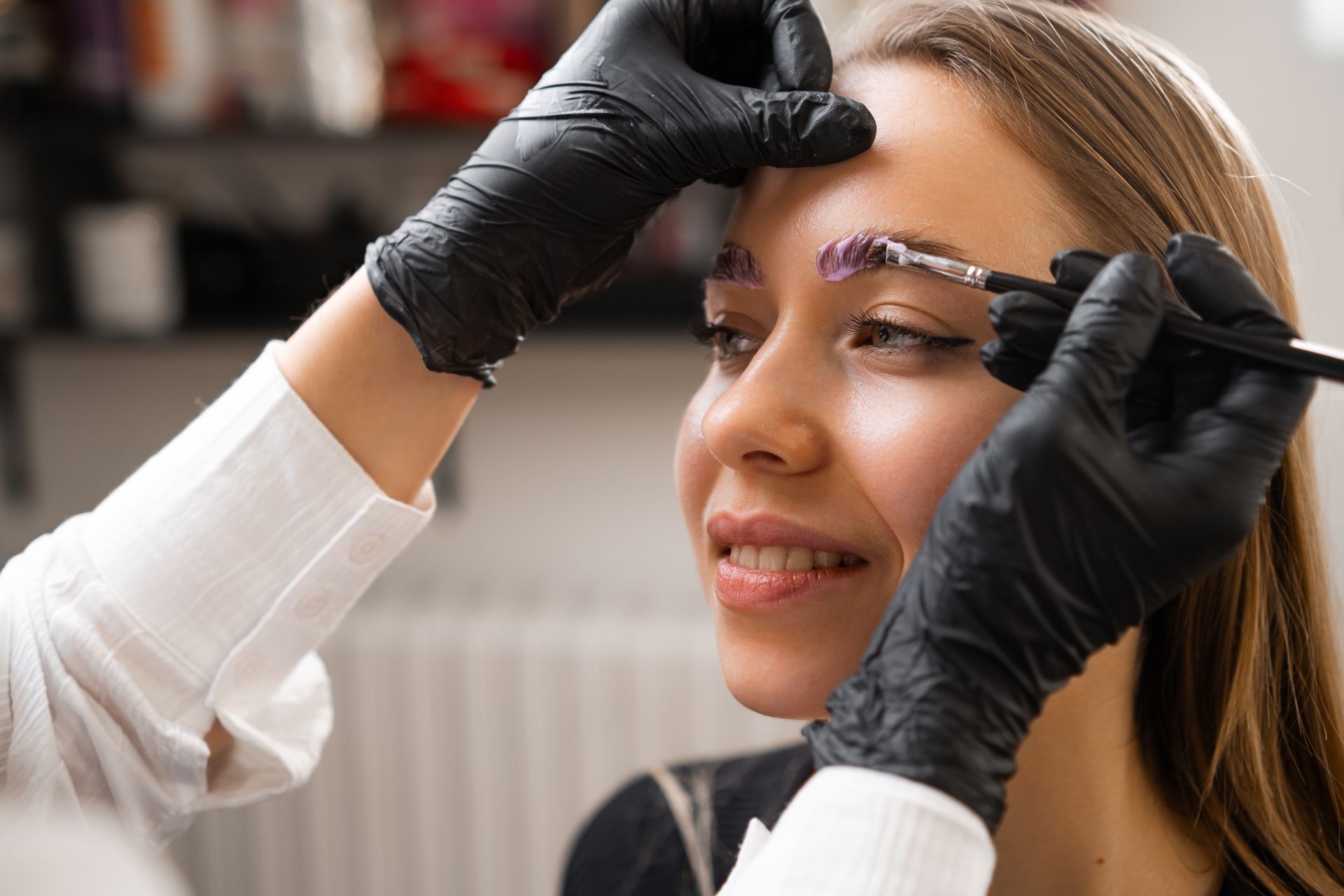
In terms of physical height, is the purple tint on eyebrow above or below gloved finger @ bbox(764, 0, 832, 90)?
below

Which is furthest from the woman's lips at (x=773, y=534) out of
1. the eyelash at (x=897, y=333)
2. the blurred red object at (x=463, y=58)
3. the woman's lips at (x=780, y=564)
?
the blurred red object at (x=463, y=58)

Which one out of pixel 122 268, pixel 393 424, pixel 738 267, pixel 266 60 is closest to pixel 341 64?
pixel 266 60

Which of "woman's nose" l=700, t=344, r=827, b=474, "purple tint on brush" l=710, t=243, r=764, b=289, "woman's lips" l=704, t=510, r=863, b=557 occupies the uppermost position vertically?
"purple tint on brush" l=710, t=243, r=764, b=289

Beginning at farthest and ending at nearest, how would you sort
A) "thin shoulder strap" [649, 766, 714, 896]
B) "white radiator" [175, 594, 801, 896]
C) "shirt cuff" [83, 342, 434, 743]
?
"white radiator" [175, 594, 801, 896] < "thin shoulder strap" [649, 766, 714, 896] < "shirt cuff" [83, 342, 434, 743]

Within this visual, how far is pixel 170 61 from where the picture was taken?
196cm

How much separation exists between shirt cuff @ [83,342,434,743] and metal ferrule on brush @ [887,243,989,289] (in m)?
0.48

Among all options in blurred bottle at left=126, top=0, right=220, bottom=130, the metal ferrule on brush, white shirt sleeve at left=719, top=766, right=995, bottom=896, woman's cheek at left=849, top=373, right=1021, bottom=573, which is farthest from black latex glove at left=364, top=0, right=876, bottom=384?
blurred bottle at left=126, top=0, right=220, bottom=130

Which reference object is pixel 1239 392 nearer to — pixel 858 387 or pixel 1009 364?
pixel 1009 364

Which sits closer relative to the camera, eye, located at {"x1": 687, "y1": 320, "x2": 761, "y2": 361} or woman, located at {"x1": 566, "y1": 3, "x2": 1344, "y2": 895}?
woman, located at {"x1": 566, "y1": 3, "x2": 1344, "y2": 895}

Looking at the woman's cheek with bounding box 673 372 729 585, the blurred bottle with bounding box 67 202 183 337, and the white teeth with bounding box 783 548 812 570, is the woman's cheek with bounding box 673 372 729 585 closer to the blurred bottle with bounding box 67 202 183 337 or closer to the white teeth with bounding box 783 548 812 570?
the white teeth with bounding box 783 548 812 570

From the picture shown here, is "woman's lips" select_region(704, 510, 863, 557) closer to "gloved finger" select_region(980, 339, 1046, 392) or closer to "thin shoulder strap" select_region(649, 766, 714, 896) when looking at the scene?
"gloved finger" select_region(980, 339, 1046, 392)

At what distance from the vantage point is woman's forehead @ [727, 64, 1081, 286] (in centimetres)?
84

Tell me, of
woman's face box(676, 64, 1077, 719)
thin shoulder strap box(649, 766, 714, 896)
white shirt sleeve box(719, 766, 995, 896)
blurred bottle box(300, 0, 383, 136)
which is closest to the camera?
white shirt sleeve box(719, 766, 995, 896)

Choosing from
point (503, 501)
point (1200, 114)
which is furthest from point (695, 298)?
point (1200, 114)
